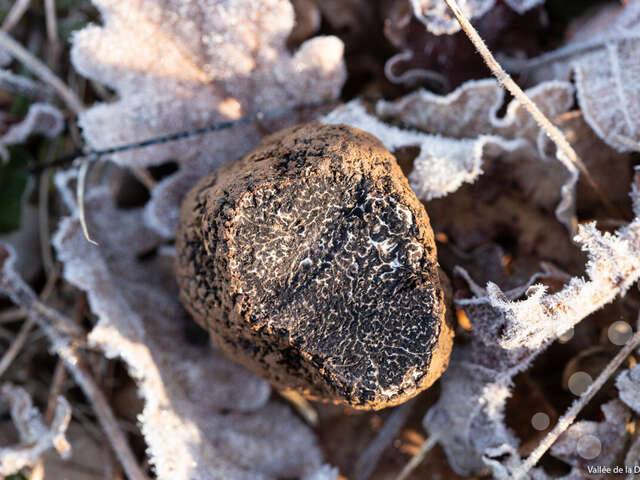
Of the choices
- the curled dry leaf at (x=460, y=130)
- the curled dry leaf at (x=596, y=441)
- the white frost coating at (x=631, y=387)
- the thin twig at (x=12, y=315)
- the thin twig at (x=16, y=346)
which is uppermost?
the curled dry leaf at (x=460, y=130)

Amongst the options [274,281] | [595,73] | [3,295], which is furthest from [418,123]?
[3,295]

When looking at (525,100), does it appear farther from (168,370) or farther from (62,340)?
(62,340)

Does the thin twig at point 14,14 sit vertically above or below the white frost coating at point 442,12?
above

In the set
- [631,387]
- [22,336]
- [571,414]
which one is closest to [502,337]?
[571,414]

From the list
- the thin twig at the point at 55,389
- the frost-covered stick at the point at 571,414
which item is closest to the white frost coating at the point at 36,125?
the thin twig at the point at 55,389

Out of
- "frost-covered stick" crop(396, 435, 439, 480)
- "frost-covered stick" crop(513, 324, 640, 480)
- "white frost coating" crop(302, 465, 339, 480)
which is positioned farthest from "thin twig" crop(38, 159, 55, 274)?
"frost-covered stick" crop(513, 324, 640, 480)

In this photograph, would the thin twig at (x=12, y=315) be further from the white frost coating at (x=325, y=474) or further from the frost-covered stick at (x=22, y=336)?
the white frost coating at (x=325, y=474)

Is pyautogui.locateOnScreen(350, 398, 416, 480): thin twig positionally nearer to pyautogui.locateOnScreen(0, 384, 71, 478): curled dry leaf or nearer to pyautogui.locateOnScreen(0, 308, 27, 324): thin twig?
pyautogui.locateOnScreen(0, 384, 71, 478): curled dry leaf

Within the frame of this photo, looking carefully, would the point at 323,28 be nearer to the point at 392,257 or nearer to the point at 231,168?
the point at 231,168
